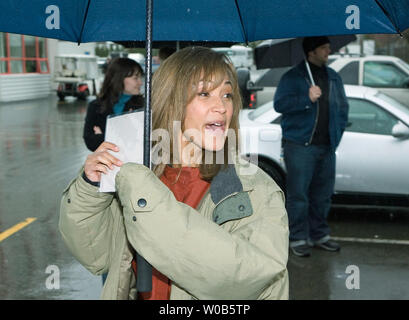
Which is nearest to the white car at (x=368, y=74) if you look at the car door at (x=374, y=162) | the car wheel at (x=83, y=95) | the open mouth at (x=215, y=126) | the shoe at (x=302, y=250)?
the car door at (x=374, y=162)

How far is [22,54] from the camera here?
30.1 meters

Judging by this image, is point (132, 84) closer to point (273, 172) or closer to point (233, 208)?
point (233, 208)

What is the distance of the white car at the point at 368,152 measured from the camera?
682 cm

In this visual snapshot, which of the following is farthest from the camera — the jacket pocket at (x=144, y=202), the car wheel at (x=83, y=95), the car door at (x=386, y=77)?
the car wheel at (x=83, y=95)

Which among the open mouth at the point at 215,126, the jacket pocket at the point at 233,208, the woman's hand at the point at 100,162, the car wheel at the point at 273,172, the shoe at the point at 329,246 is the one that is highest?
the open mouth at the point at 215,126

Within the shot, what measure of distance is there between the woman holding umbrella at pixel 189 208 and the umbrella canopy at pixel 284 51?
173 inches

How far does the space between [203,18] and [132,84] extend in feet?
6.31

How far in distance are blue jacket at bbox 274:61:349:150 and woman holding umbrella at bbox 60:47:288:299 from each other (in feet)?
11.8

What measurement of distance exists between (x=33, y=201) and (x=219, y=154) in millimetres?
6517

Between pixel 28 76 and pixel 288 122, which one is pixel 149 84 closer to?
pixel 288 122

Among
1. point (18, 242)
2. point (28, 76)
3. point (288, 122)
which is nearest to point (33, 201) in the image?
point (18, 242)

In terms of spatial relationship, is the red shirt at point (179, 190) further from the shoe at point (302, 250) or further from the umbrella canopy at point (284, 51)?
the umbrella canopy at point (284, 51)

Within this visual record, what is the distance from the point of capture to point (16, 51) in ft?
96.9

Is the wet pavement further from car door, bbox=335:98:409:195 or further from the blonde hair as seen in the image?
the blonde hair
